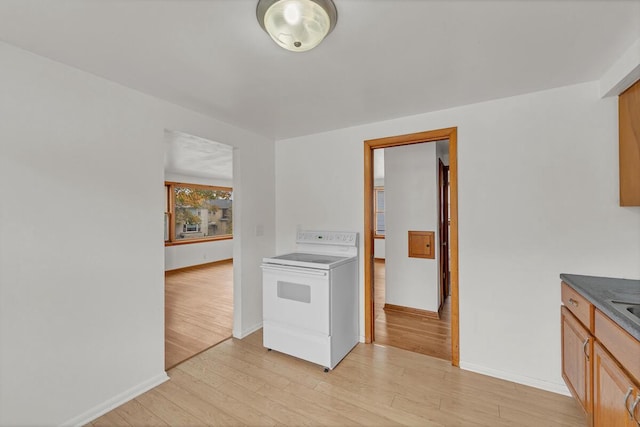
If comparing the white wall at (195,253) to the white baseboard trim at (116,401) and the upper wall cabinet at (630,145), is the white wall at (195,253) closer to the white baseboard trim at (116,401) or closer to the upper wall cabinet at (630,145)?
the white baseboard trim at (116,401)

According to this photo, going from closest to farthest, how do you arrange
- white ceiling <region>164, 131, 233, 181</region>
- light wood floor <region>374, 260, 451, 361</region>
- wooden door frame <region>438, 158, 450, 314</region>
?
light wood floor <region>374, 260, 451, 361</region> < white ceiling <region>164, 131, 233, 181</region> < wooden door frame <region>438, 158, 450, 314</region>

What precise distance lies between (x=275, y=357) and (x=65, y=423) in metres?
1.44

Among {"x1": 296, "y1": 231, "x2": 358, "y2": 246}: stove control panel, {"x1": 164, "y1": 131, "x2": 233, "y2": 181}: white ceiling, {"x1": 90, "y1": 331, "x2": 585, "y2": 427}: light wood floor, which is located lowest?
{"x1": 90, "y1": 331, "x2": 585, "y2": 427}: light wood floor

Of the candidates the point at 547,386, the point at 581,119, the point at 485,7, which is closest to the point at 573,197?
the point at 581,119

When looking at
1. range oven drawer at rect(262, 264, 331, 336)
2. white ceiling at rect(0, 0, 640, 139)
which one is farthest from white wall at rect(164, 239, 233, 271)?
white ceiling at rect(0, 0, 640, 139)

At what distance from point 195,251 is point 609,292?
23.2 feet

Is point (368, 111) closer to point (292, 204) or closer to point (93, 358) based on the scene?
point (292, 204)

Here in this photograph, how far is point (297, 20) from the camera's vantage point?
1.19m

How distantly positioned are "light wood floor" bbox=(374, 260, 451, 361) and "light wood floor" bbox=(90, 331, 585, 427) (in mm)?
221

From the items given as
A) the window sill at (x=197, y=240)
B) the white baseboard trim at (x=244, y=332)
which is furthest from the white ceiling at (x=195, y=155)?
the white baseboard trim at (x=244, y=332)

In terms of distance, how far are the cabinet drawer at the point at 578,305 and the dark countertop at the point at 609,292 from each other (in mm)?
44

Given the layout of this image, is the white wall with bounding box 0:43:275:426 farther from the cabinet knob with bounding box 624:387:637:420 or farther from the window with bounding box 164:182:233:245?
the window with bounding box 164:182:233:245

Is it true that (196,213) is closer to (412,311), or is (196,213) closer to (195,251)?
(195,251)

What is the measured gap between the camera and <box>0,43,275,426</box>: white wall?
1.51 metres
